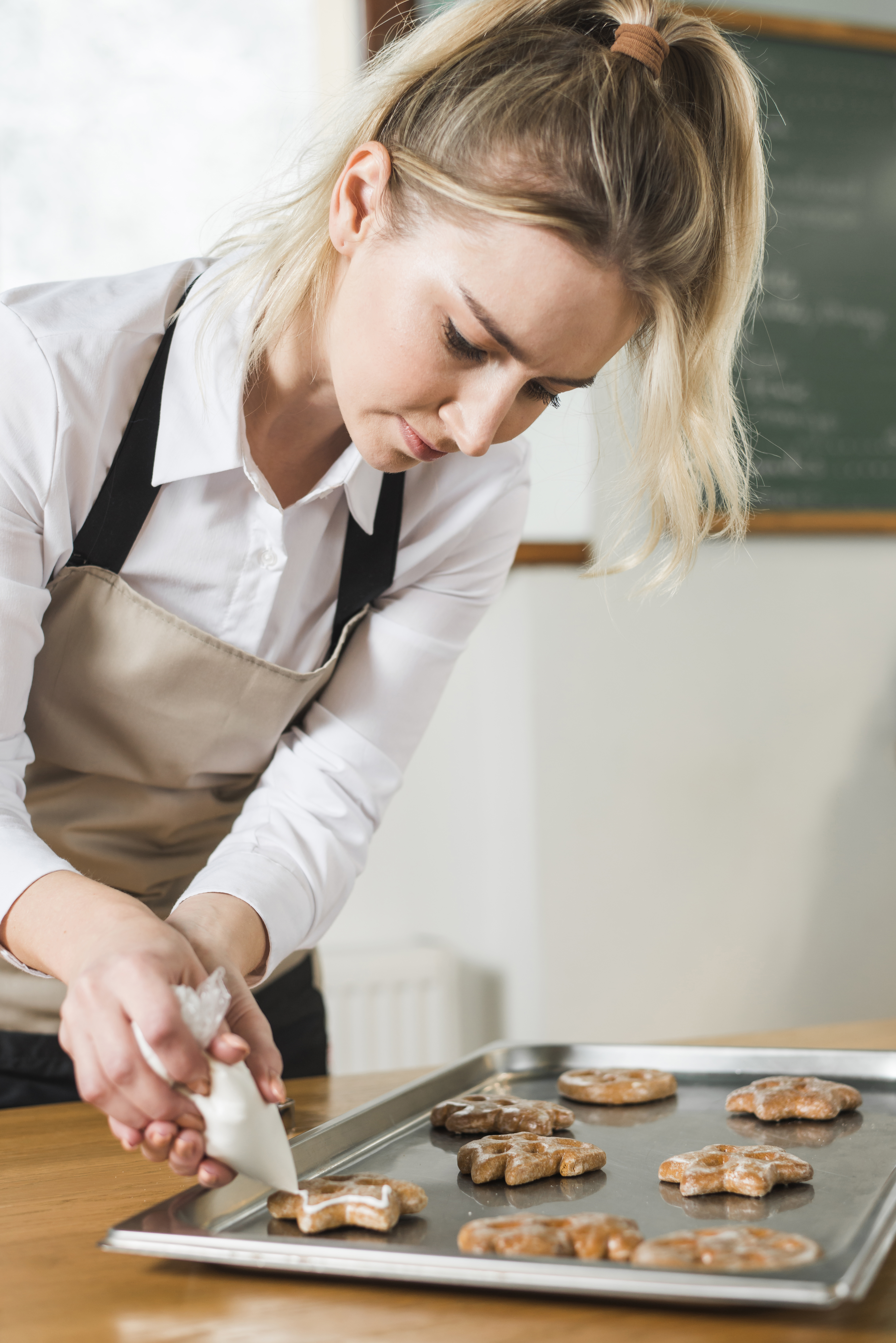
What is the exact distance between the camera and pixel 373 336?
930mm

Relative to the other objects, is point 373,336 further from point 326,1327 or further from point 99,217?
point 99,217

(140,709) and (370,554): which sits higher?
(370,554)

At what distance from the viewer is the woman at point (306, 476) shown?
0.86 meters

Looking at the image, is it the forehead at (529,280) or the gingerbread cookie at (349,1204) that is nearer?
the gingerbread cookie at (349,1204)

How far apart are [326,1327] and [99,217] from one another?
2029mm

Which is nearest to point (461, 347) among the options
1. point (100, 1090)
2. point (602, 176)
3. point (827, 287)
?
point (602, 176)

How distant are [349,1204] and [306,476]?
0.66 metres

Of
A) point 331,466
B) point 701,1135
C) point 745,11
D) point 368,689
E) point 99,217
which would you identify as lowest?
point 701,1135

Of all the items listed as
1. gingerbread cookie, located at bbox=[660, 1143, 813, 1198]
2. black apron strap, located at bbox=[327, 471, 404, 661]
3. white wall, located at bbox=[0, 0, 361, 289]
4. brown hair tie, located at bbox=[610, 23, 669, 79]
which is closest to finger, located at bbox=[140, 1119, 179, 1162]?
gingerbread cookie, located at bbox=[660, 1143, 813, 1198]

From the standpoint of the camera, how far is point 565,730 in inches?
92.4

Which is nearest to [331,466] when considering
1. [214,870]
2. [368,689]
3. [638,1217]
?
[368,689]

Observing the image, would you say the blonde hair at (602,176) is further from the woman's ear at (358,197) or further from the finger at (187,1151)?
the finger at (187,1151)

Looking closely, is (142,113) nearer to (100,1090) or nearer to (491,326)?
(491,326)

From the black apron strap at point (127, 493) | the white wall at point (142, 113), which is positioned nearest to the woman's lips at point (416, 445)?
the black apron strap at point (127, 493)
